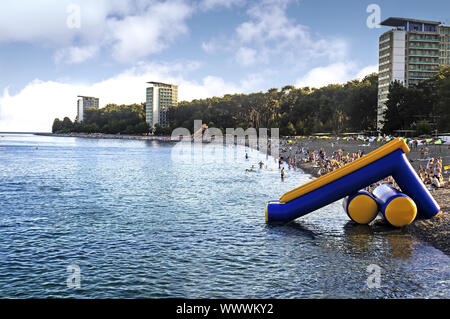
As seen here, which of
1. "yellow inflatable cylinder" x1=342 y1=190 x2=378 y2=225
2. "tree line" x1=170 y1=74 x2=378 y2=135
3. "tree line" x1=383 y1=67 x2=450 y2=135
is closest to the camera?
"yellow inflatable cylinder" x1=342 y1=190 x2=378 y2=225

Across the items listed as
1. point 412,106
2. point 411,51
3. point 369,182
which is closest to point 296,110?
point 411,51

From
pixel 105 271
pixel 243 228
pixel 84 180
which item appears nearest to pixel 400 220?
pixel 243 228

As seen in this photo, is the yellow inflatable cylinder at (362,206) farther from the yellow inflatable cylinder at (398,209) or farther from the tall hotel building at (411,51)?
the tall hotel building at (411,51)

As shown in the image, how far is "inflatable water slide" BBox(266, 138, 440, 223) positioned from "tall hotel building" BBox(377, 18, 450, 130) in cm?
8686

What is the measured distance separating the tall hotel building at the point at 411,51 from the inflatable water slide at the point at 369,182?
86.9 meters

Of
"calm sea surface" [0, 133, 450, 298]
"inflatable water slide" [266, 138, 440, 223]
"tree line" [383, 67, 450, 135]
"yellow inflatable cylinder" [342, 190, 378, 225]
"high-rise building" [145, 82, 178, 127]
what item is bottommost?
"calm sea surface" [0, 133, 450, 298]

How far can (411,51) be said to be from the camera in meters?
97.9

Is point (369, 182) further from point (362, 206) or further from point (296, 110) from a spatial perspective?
point (296, 110)

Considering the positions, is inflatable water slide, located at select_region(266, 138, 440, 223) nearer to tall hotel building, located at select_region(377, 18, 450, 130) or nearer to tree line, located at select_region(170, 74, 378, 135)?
tree line, located at select_region(170, 74, 378, 135)

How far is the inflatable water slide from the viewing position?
48.8ft

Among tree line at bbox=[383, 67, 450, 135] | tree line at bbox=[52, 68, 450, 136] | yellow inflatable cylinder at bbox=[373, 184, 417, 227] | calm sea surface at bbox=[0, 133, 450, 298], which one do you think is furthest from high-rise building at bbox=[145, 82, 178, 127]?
yellow inflatable cylinder at bbox=[373, 184, 417, 227]

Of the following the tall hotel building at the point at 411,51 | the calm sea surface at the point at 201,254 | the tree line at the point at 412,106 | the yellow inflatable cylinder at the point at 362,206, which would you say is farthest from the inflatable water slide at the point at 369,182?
the tall hotel building at the point at 411,51

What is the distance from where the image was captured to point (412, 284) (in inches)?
412

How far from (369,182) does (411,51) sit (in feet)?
314
